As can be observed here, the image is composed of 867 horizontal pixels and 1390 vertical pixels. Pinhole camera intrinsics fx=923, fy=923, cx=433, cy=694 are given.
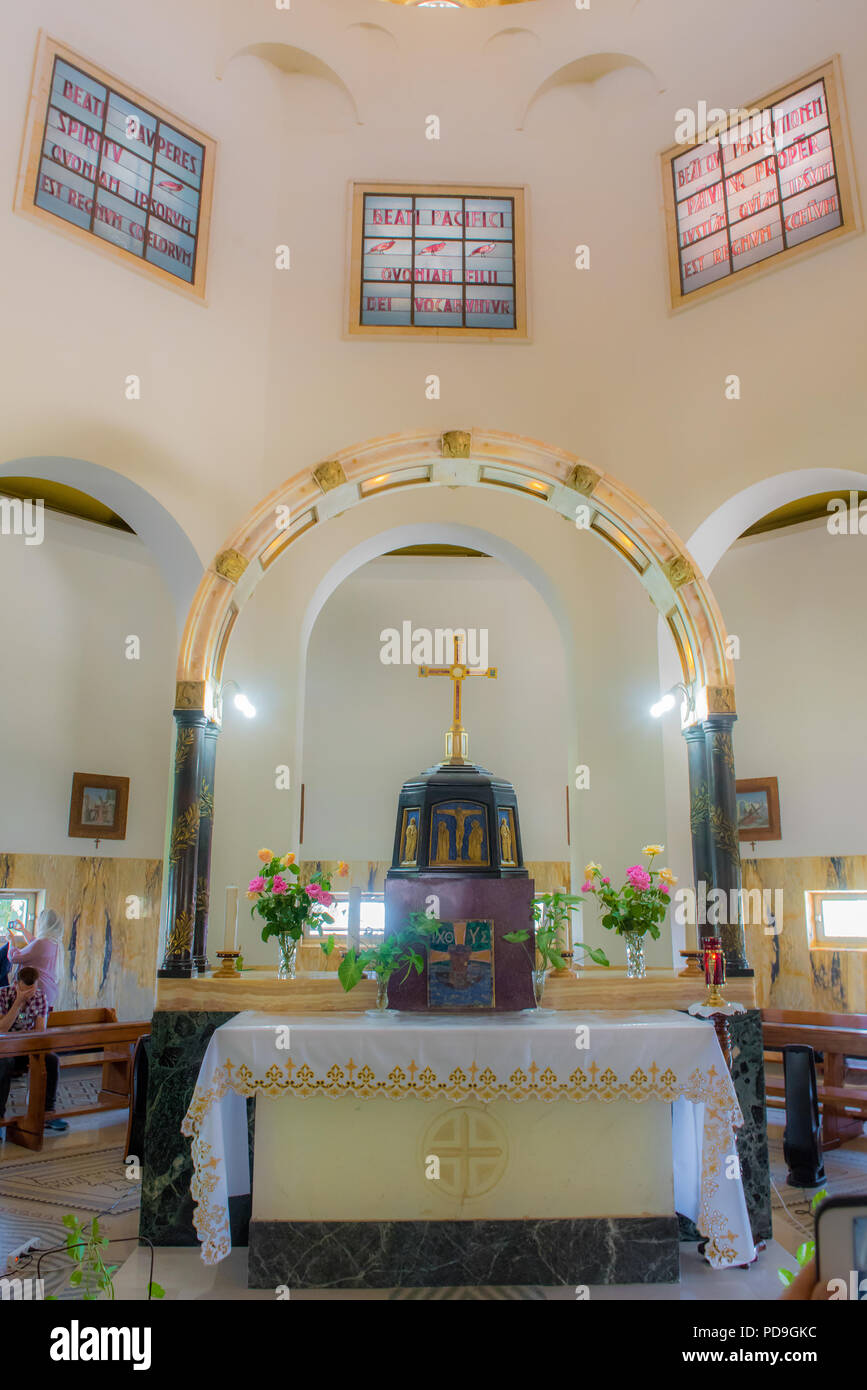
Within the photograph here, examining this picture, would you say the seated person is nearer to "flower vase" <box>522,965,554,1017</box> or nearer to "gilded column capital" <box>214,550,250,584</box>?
"gilded column capital" <box>214,550,250,584</box>

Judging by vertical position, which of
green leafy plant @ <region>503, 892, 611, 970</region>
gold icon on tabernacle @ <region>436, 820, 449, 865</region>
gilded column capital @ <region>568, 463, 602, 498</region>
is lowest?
green leafy plant @ <region>503, 892, 611, 970</region>

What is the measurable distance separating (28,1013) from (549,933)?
544cm

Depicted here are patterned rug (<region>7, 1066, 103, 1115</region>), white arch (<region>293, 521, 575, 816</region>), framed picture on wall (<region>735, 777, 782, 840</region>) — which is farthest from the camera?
framed picture on wall (<region>735, 777, 782, 840</region>)

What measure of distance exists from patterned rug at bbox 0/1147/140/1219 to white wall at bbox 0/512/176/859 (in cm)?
384

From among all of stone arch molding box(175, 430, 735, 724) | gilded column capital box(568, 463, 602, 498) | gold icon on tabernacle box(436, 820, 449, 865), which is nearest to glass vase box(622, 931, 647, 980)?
gold icon on tabernacle box(436, 820, 449, 865)

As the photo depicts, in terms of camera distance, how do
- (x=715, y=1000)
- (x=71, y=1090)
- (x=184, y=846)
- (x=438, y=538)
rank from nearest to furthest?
1. (x=715, y=1000)
2. (x=184, y=846)
3. (x=438, y=538)
4. (x=71, y=1090)

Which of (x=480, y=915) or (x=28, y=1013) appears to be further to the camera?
(x=28, y=1013)

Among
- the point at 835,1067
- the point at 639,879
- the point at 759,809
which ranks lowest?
the point at 835,1067

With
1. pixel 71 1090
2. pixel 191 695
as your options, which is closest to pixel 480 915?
pixel 191 695

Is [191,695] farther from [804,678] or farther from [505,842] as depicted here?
[804,678]

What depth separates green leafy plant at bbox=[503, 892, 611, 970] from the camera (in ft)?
18.3

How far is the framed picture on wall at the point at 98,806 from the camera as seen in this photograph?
10.7 metres

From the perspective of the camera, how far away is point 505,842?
236 inches
